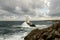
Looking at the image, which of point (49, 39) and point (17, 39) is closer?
point (49, 39)

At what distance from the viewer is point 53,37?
400 centimetres

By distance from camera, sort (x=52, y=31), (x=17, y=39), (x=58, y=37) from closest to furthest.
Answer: (x=58, y=37)
(x=52, y=31)
(x=17, y=39)

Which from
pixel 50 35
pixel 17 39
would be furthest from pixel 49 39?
pixel 17 39

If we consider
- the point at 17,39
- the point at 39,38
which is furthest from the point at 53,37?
the point at 17,39

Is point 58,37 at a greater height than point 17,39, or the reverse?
point 17,39

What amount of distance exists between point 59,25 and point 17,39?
2.94 m

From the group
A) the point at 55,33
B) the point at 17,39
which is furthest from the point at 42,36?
the point at 17,39

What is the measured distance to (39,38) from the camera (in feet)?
14.1

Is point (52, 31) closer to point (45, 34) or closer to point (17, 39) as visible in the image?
point (45, 34)

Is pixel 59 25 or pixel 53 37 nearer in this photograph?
pixel 53 37

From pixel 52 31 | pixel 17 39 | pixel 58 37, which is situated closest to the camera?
pixel 58 37

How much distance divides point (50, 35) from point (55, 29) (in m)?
0.28

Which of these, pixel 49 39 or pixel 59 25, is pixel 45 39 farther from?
pixel 59 25

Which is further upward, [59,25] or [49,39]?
[59,25]
